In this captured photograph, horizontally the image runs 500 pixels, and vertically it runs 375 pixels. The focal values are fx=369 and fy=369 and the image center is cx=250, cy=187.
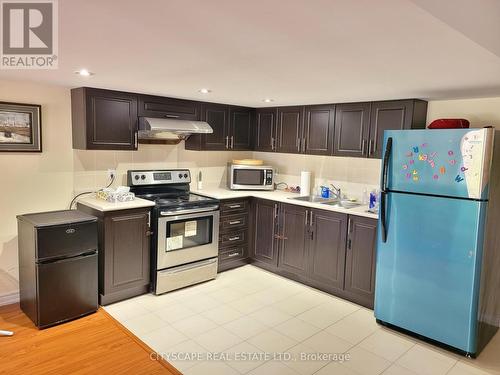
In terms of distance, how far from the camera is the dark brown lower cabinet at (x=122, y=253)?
3391 millimetres

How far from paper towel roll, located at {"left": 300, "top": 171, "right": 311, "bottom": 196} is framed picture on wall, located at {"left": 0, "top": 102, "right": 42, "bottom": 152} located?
285 cm

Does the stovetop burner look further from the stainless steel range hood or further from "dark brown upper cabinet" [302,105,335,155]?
"dark brown upper cabinet" [302,105,335,155]

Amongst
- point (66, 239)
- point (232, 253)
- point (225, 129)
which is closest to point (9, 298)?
point (66, 239)

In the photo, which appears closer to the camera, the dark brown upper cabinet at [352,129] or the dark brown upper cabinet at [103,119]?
the dark brown upper cabinet at [103,119]

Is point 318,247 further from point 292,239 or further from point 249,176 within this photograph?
point 249,176

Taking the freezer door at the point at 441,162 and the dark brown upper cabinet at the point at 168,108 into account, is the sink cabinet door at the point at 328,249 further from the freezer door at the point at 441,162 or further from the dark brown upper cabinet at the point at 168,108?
the dark brown upper cabinet at the point at 168,108

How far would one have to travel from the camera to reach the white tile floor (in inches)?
104

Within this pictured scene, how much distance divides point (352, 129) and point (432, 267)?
168 cm

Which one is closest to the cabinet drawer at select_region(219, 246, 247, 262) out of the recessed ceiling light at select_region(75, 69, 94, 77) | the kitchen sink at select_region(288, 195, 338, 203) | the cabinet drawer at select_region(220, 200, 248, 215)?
the cabinet drawer at select_region(220, 200, 248, 215)

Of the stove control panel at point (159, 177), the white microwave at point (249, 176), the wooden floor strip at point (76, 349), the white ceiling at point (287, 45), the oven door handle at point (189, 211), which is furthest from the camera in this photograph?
the white microwave at point (249, 176)

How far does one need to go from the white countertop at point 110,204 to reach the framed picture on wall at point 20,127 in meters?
0.64

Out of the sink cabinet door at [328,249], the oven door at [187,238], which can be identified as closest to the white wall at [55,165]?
the sink cabinet door at [328,249]

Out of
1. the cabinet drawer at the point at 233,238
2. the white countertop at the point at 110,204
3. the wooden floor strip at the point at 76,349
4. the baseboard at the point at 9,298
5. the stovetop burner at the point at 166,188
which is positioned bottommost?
the wooden floor strip at the point at 76,349

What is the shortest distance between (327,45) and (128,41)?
101 centimetres
